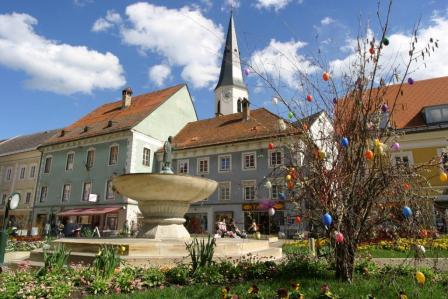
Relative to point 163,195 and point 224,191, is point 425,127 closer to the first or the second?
point 224,191

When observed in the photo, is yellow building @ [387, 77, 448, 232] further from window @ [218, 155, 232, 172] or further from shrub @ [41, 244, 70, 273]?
shrub @ [41, 244, 70, 273]

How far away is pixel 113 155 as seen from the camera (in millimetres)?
32594

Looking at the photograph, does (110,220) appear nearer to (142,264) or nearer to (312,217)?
(142,264)

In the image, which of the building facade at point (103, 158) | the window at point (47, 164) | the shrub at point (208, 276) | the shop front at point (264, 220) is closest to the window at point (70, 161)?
the building facade at point (103, 158)

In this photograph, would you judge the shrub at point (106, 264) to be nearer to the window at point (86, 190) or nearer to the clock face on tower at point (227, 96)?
the window at point (86, 190)

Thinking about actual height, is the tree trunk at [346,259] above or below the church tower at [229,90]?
below

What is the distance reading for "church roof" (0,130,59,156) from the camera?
1653 inches

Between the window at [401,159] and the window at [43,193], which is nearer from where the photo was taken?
the window at [401,159]

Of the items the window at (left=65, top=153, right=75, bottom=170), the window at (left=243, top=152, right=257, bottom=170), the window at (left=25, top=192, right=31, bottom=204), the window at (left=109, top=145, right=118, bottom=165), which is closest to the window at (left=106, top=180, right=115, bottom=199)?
the window at (left=109, top=145, right=118, bottom=165)

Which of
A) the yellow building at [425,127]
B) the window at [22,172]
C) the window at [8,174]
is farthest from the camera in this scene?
the window at [8,174]

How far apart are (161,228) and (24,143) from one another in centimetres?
4082

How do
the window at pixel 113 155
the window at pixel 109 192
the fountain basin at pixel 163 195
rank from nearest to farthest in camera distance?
the fountain basin at pixel 163 195 < the window at pixel 109 192 < the window at pixel 113 155

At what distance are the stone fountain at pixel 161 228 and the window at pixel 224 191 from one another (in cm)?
1782

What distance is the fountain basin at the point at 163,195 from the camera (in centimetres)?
1012
